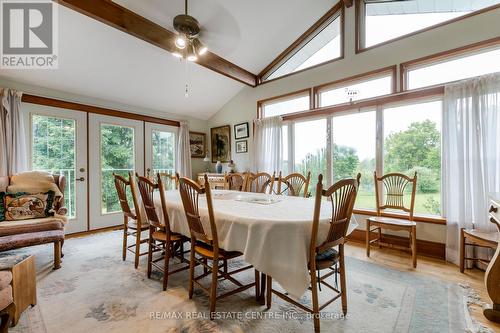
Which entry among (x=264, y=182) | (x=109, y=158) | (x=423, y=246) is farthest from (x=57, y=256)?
(x=423, y=246)

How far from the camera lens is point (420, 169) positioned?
2996 millimetres

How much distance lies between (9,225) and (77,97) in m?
2.20

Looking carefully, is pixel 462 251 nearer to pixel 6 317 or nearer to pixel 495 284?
pixel 495 284

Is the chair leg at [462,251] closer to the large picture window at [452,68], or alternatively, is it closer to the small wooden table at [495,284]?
the small wooden table at [495,284]

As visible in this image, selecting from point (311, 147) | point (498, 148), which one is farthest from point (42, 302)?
point (498, 148)

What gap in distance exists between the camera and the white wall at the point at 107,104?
324 centimetres

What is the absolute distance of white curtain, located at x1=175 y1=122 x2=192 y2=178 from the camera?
5023mm

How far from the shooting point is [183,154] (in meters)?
5.05

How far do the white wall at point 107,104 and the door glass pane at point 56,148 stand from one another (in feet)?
1.17

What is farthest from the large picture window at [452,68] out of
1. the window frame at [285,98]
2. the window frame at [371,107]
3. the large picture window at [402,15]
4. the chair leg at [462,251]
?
the chair leg at [462,251]

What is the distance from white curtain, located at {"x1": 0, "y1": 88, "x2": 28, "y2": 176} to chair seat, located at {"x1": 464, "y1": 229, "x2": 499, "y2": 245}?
17.6 ft

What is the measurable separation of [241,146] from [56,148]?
125 inches

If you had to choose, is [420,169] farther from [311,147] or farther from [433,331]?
[433,331]

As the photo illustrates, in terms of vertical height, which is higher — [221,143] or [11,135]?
[221,143]
